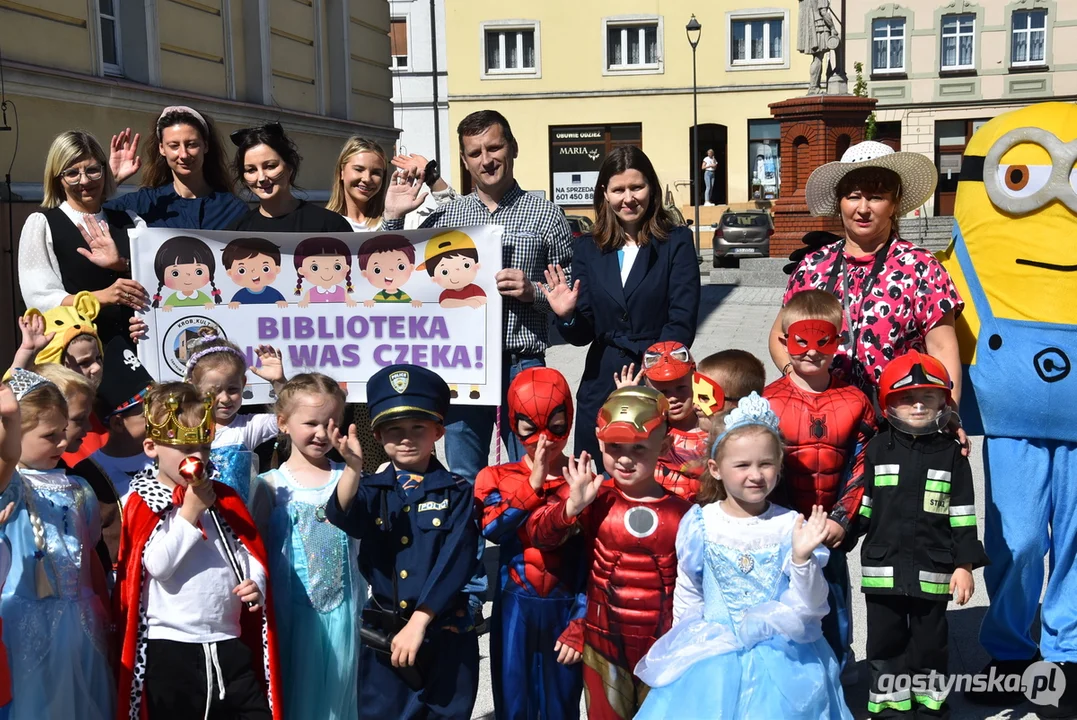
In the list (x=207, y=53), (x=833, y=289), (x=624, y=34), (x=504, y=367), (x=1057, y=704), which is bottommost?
(x=1057, y=704)

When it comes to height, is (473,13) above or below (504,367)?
above

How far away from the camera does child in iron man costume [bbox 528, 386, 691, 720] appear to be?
3.53 meters

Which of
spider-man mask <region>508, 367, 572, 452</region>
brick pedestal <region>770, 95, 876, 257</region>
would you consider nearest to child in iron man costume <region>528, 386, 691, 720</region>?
spider-man mask <region>508, 367, 572, 452</region>

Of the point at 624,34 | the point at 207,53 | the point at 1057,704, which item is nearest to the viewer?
the point at 1057,704

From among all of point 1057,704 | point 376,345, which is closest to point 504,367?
point 376,345

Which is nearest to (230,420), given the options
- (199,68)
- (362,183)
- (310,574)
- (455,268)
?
(310,574)

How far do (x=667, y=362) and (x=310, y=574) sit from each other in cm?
148

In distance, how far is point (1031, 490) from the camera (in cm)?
436

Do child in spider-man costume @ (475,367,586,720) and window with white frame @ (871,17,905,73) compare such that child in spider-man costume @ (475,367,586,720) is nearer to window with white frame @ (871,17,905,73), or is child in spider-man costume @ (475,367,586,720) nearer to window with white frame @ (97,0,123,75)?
window with white frame @ (97,0,123,75)

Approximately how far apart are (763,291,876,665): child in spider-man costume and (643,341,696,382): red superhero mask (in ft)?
1.16

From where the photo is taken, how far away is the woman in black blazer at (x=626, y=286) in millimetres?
4742

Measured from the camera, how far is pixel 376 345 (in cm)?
530

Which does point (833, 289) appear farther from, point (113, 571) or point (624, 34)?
point (624, 34)

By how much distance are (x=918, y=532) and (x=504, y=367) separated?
1960 mm
